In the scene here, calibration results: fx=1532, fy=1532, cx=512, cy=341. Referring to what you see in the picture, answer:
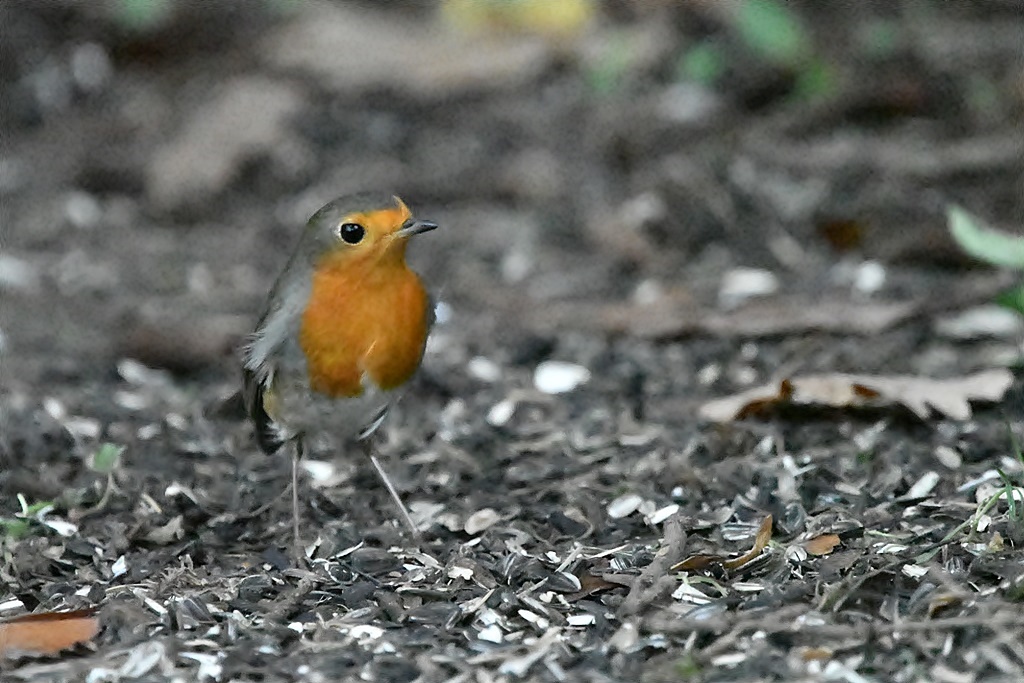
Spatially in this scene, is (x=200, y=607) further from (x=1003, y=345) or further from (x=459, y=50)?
(x=459, y=50)

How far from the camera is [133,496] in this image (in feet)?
14.4

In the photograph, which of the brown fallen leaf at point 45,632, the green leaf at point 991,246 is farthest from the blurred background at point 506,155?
the brown fallen leaf at point 45,632

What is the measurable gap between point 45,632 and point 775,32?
5.21 meters

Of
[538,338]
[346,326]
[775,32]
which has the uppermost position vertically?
[775,32]

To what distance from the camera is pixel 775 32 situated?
296 inches

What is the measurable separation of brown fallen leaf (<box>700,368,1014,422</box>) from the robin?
1039 mm

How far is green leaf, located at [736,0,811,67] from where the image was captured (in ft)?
24.7

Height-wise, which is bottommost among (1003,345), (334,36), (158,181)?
(1003,345)

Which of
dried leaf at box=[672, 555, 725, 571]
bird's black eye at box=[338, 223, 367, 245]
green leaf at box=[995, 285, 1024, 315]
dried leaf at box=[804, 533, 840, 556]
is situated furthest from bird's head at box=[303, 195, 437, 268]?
green leaf at box=[995, 285, 1024, 315]

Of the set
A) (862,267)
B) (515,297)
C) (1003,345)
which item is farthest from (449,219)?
(1003,345)

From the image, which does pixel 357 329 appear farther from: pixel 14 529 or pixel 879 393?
pixel 879 393

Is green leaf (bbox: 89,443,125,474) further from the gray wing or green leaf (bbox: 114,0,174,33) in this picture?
green leaf (bbox: 114,0,174,33)

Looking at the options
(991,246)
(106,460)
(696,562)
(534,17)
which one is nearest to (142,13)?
(534,17)

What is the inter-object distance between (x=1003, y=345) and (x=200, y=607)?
3.04 m
